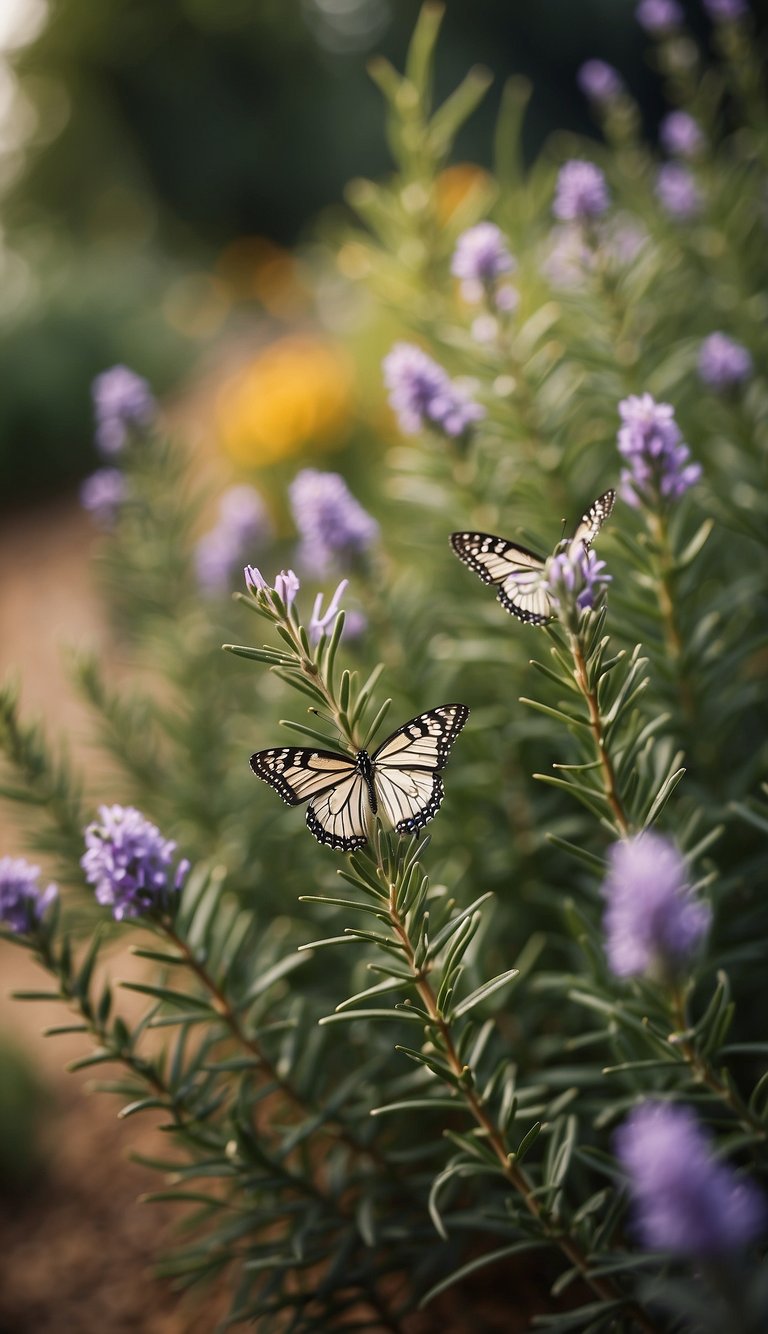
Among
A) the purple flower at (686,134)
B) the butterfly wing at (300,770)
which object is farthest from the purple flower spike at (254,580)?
the purple flower at (686,134)

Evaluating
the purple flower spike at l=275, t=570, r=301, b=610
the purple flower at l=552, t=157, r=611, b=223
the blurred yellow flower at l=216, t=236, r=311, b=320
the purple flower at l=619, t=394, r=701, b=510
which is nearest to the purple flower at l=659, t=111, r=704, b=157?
the purple flower at l=552, t=157, r=611, b=223

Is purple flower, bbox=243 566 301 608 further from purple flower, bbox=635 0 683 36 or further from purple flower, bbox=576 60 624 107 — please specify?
purple flower, bbox=635 0 683 36

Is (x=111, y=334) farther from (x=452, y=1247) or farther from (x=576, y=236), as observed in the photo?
(x=452, y=1247)

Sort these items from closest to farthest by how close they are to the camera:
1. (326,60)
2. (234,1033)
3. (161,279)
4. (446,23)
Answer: (234,1033) < (161,279) < (446,23) < (326,60)

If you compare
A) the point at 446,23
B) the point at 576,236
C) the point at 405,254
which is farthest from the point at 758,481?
the point at 446,23

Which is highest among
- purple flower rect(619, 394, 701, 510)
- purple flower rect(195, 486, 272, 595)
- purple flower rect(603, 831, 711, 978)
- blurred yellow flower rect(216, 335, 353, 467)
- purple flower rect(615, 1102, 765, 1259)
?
blurred yellow flower rect(216, 335, 353, 467)

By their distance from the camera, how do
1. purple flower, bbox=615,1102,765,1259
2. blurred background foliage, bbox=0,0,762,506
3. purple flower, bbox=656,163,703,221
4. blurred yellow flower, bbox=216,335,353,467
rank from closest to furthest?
purple flower, bbox=615,1102,765,1259 → purple flower, bbox=656,163,703,221 → blurred yellow flower, bbox=216,335,353,467 → blurred background foliage, bbox=0,0,762,506
